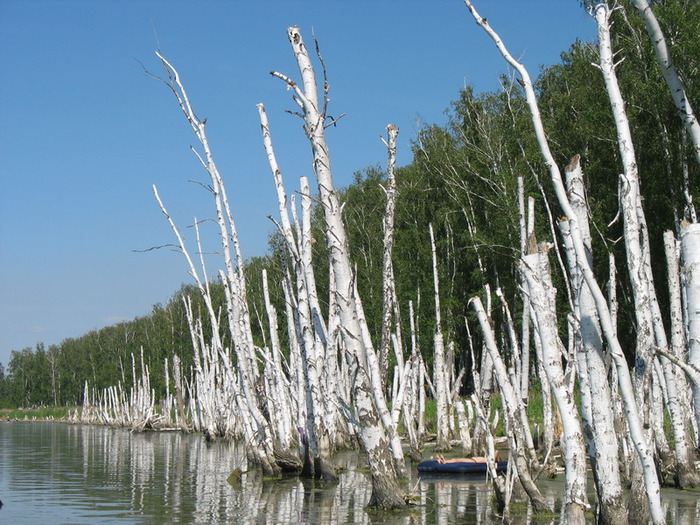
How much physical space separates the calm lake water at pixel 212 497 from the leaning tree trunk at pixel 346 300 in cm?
52

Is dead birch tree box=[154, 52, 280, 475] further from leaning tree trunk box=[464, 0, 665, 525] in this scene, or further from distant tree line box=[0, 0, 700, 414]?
leaning tree trunk box=[464, 0, 665, 525]

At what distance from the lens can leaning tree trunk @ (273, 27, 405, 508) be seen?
1021 centimetres

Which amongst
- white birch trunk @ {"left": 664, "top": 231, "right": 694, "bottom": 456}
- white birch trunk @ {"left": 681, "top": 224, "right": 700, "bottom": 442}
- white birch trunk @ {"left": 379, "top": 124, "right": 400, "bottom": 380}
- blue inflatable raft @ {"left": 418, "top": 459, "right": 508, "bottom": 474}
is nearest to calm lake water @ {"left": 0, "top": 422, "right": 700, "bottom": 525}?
blue inflatable raft @ {"left": 418, "top": 459, "right": 508, "bottom": 474}

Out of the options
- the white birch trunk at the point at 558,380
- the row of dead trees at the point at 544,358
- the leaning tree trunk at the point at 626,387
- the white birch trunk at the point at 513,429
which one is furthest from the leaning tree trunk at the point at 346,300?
the leaning tree trunk at the point at 626,387

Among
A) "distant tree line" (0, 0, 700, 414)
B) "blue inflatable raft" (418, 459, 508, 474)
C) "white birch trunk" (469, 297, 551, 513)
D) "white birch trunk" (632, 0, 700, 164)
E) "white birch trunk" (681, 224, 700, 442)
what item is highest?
"distant tree line" (0, 0, 700, 414)

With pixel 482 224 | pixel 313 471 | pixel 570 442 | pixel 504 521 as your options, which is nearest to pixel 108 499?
pixel 313 471

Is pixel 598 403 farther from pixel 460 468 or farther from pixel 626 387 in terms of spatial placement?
pixel 460 468

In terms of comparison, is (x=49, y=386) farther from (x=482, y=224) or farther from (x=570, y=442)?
(x=570, y=442)

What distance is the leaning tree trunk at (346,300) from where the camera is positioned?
10211mm

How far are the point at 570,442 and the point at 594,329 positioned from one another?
131 cm

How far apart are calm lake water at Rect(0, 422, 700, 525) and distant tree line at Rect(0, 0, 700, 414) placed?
14.3 ft

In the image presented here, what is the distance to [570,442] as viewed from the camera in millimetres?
8133

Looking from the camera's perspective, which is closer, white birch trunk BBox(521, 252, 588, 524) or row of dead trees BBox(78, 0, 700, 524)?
row of dead trees BBox(78, 0, 700, 524)

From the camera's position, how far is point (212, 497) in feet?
44.7
